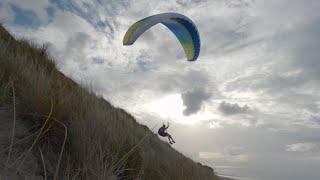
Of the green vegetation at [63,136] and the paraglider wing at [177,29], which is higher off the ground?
the paraglider wing at [177,29]

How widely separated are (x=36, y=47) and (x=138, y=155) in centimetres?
612

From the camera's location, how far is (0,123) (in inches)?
210

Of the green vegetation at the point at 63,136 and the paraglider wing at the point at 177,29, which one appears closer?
the green vegetation at the point at 63,136

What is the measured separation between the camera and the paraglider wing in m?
9.43

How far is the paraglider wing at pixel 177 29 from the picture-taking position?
30.9ft

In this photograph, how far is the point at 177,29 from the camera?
43.8 feet

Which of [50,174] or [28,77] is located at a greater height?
[28,77]

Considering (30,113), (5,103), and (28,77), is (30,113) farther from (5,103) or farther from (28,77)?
(28,77)

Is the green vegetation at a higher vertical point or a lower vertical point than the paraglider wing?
lower

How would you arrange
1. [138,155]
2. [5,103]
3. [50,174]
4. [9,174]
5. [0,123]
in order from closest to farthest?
[9,174] → [50,174] → [0,123] → [5,103] → [138,155]

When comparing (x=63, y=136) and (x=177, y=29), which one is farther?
(x=177, y=29)

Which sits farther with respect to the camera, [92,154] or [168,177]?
[168,177]

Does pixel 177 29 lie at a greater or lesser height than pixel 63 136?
greater

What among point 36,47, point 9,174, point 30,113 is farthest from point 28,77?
point 36,47
